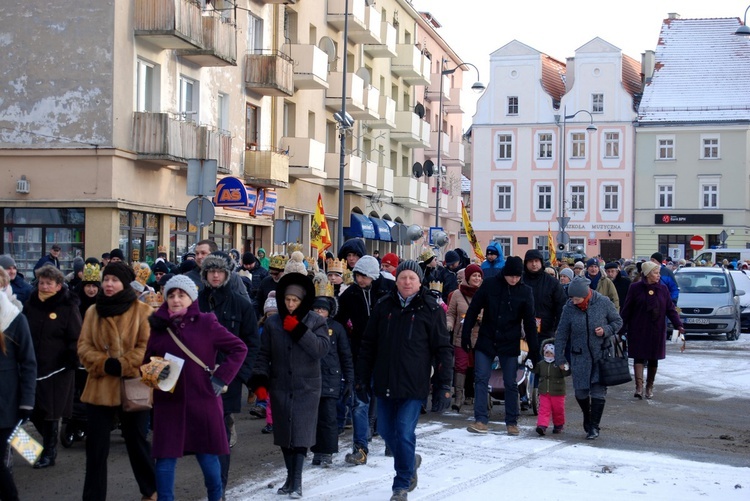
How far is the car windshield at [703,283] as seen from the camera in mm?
28016

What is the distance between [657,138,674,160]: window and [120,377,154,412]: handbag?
204 feet

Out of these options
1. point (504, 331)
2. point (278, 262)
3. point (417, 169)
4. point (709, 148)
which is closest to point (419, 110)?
point (417, 169)

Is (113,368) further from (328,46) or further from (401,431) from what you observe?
(328,46)

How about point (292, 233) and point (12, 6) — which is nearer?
point (12, 6)

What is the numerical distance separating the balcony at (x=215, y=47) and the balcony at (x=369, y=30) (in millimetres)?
13395

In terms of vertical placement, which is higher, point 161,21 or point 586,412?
point 161,21

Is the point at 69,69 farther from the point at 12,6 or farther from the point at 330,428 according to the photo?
the point at 330,428

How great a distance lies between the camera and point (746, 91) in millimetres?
66250

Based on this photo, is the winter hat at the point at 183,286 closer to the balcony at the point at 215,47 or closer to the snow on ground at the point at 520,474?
the snow on ground at the point at 520,474

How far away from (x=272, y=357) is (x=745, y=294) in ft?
82.0

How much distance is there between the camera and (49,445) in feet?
31.2

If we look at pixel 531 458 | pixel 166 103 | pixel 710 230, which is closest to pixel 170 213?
pixel 166 103

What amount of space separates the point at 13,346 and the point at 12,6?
736 inches

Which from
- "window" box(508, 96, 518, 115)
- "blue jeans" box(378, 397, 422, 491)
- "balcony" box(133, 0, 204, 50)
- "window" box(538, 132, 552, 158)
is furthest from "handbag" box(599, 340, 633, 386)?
"window" box(508, 96, 518, 115)
